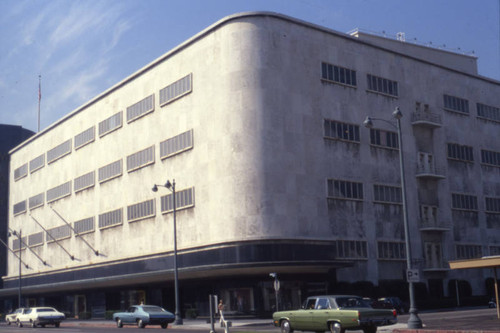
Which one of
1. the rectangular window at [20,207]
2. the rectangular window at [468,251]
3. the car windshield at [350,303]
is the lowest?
the car windshield at [350,303]

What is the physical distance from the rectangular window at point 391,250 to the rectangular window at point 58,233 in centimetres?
3647

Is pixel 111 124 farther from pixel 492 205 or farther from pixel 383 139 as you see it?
pixel 492 205

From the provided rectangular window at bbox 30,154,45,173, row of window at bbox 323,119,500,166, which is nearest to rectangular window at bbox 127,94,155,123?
row of window at bbox 323,119,500,166

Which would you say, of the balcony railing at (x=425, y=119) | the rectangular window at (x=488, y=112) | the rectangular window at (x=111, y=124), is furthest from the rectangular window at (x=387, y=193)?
the rectangular window at (x=111, y=124)

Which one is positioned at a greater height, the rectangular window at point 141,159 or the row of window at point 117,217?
the rectangular window at point 141,159

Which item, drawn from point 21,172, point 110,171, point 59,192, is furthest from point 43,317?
point 21,172

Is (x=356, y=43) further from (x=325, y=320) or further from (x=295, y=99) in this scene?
(x=325, y=320)

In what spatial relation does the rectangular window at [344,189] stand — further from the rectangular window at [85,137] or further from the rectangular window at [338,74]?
the rectangular window at [85,137]

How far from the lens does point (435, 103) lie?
209 ft

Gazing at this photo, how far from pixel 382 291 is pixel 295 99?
679 inches

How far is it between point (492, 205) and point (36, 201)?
5498 cm

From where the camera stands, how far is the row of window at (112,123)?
188ft

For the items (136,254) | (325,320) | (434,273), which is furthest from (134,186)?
(325,320)

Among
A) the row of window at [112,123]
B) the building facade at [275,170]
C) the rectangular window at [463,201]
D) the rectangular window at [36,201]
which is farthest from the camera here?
the rectangular window at [36,201]
